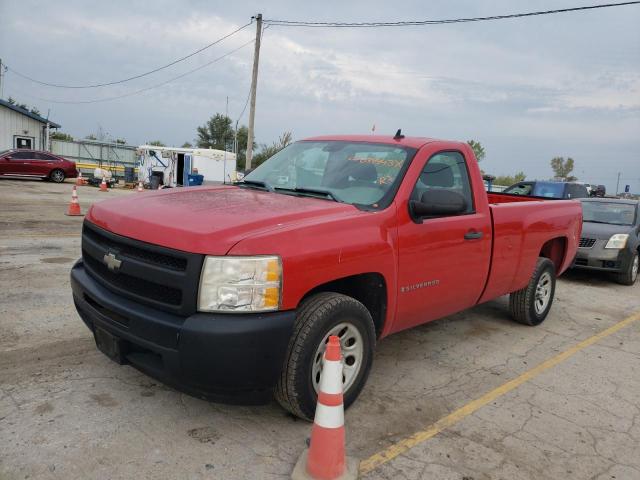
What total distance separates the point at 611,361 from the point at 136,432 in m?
4.19

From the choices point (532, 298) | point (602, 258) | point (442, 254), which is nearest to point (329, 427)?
point (442, 254)

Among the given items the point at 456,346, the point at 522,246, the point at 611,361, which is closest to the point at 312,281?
the point at 456,346

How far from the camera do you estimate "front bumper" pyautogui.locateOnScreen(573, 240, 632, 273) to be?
8.34 meters

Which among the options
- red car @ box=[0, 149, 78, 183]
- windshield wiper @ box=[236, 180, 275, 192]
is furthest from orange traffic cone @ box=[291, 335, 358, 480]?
red car @ box=[0, 149, 78, 183]

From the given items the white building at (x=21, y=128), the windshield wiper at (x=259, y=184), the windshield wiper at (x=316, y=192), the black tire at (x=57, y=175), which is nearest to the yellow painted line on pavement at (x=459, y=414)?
the windshield wiper at (x=316, y=192)

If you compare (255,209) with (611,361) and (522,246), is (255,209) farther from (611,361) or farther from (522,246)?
(611,361)

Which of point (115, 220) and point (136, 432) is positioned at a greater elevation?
point (115, 220)

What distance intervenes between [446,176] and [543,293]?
250 cm

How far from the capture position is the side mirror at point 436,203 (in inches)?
139

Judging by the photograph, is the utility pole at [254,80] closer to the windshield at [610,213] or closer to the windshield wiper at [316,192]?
the windshield at [610,213]

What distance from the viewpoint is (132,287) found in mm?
2975

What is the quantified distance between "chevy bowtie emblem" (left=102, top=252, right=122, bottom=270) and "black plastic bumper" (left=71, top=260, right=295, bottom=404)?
0.23 m

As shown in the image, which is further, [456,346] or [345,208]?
[456,346]

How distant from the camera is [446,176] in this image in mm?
4188
